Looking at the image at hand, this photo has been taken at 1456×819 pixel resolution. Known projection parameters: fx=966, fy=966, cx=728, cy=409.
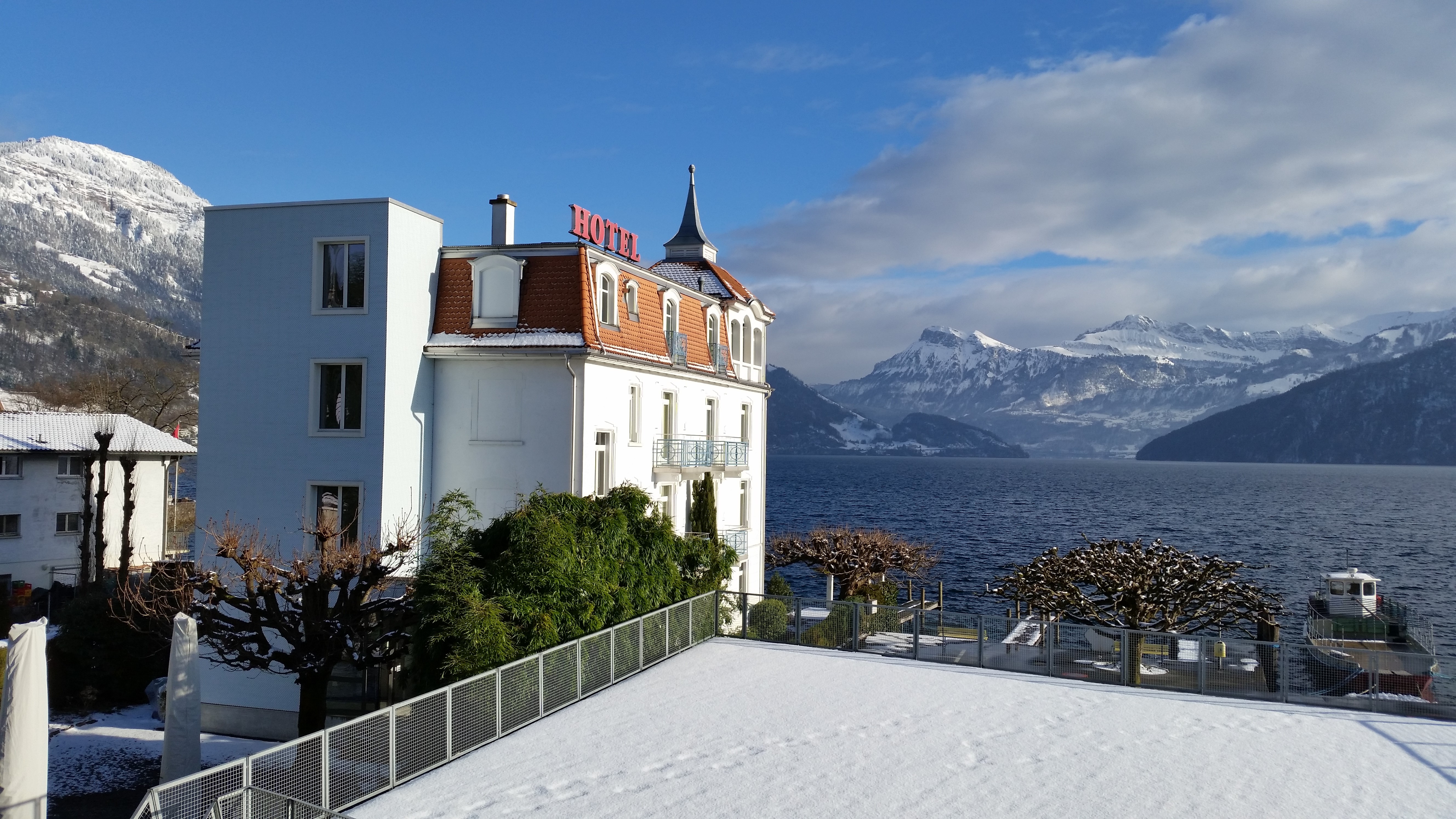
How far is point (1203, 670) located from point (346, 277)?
83.4 feet

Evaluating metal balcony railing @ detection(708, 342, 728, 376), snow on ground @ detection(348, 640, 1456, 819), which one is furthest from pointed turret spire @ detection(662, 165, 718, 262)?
snow on ground @ detection(348, 640, 1456, 819)

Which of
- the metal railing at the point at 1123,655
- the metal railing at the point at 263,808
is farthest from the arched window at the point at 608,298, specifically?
the metal railing at the point at 263,808

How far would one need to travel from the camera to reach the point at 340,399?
28172 mm

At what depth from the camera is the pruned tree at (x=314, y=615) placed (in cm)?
2169

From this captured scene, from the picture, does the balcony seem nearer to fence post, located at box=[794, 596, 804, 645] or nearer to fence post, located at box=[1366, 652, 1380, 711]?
fence post, located at box=[794, 596, 804, 645]

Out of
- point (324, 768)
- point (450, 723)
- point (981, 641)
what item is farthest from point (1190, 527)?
point (324, 768)

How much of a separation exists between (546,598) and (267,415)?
1275 cm

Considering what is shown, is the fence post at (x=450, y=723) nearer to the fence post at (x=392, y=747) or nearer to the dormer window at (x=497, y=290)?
the fence post at (x=392, y=747)

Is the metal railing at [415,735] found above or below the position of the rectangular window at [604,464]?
below

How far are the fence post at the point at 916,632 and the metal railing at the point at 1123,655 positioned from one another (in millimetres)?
38

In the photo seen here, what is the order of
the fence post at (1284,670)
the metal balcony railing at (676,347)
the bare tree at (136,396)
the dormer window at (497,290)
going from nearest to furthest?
1. the fence post at (1284,670)
2. the dormer window at (497,290)
3. the metal balcony railing at (676,347)
4. the bare tree at (136,396)

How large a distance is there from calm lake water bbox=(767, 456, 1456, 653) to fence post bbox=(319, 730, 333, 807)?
42070 millimetres

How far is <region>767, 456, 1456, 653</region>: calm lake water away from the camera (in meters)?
75.5

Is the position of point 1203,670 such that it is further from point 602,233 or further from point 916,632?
point 602,233
